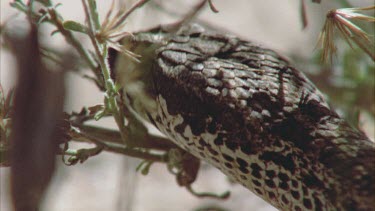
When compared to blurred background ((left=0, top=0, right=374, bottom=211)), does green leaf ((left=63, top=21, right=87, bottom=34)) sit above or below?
above

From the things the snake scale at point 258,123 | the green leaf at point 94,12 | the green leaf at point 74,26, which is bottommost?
the snake scale at point 258,123

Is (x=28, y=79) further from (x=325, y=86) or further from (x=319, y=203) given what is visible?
(x=325, y=86)

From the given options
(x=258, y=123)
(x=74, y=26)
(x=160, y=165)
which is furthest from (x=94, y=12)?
(x=160, y=165)

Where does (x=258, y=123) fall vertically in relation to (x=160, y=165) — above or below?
above

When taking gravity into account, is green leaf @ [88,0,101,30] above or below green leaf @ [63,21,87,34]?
above

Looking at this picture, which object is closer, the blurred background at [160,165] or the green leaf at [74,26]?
the green leaf at [74,26]

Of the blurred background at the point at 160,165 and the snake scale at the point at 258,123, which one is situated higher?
the snake scale at the point at 258,123

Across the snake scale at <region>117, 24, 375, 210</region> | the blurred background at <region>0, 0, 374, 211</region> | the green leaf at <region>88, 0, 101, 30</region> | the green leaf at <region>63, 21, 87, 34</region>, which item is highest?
the green leaf at <region>88, 0, 101, 30</region>

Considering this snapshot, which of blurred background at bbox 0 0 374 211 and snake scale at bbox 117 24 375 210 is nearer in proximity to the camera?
snake scale at bbox 117 24 375 210

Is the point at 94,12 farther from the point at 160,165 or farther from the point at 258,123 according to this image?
the point at 160,165
